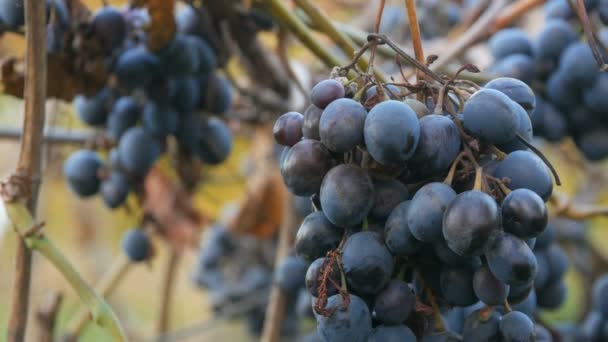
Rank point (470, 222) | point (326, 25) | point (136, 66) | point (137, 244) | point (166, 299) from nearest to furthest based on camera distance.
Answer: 1. point (470, 222)
2. point (326, 25)
3. point (136, 66)
4. point (137, 244)
5. point (166, 299)

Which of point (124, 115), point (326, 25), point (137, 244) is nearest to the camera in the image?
point (326, 25)

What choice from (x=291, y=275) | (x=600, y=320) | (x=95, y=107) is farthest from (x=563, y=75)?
(x=95, y=107)

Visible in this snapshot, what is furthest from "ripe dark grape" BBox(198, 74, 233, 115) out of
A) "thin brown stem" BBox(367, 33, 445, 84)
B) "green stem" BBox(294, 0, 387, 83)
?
"thin brown stem" BBox(367, 33, 445, 84)

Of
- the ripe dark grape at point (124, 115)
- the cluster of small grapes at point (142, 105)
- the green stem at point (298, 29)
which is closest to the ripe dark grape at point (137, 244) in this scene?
the cluster of small grapes at point (142, 105)

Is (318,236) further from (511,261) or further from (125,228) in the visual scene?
(125,228)

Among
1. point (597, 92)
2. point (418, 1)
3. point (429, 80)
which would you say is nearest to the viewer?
point (429, 80)

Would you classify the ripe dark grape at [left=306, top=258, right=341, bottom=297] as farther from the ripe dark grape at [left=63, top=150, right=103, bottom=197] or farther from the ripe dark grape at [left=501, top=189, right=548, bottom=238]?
the ripe dark grape at [left=63, top=150, right=103, bottom=197]

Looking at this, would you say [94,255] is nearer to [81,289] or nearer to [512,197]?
[81,289]

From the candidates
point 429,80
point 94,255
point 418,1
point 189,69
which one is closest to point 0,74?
point 189,69
